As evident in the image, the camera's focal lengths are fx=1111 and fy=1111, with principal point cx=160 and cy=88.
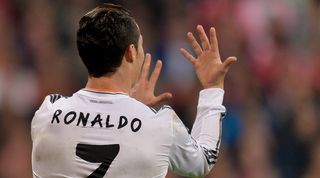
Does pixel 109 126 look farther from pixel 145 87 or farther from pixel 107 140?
pixel 145 87

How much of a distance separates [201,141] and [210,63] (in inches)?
15.6

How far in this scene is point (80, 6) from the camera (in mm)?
11445

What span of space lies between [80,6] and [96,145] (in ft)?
23.7

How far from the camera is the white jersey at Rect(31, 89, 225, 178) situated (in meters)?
4.32

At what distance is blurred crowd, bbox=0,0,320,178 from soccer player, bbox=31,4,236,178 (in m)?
4.67

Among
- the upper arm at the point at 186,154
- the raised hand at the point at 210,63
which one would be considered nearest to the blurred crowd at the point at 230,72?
the raised hand at the point at 210,63

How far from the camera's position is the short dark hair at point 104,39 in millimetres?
4340

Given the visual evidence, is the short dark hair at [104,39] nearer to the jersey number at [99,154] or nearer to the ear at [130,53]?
the ear at [130,53]

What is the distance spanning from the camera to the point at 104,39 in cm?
434

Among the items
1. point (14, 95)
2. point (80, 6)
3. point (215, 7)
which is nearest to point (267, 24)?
point (215, 7)

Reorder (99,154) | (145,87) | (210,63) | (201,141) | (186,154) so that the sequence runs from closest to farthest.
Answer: (99,154), (186,154), (201,141), (210,63), (145,87)

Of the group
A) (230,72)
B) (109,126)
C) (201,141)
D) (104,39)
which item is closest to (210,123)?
(201,141)

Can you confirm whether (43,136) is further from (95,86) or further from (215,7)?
(215,7)

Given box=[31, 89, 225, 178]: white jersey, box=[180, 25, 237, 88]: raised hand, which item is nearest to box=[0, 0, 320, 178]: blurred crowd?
box=[180, 25, 237, 88]: raised hand
